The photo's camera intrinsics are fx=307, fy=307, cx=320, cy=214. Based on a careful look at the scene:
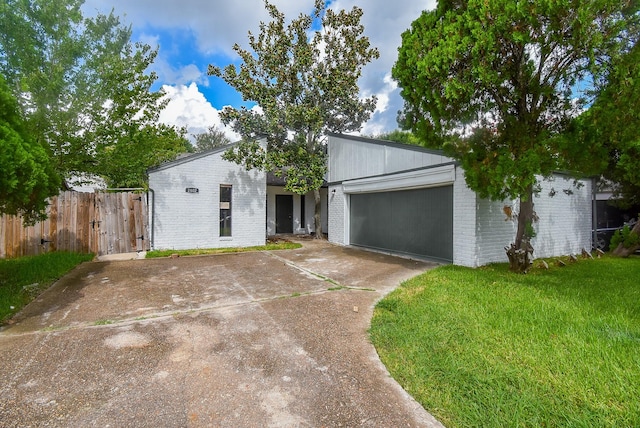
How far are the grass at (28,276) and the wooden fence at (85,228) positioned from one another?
0.53 metres

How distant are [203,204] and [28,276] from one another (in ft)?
16.4

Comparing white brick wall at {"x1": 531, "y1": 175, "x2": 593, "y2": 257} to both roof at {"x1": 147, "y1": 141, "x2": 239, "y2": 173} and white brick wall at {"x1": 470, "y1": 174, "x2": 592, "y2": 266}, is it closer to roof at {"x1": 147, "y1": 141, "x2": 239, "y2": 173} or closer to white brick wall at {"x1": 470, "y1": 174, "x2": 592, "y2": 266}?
white brick wall at {"x1": 470, "y1": 174, "x2": 592, "y2": 266}

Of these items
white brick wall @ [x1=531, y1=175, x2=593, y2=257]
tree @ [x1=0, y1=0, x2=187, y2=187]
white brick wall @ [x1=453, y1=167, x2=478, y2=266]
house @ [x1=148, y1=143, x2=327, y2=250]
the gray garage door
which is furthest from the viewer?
house @ [x1=148, y1=143, x2=327, y2=250]

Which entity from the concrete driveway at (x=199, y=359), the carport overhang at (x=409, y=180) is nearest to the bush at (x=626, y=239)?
the carport overhang at (x=409, y=180)

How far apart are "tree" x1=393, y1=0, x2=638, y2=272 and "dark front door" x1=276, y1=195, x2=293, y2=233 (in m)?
8.86

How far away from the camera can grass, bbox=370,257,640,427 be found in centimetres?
223

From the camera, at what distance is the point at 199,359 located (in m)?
3.08

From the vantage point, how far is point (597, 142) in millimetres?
5523

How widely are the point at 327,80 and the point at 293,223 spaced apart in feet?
22.9

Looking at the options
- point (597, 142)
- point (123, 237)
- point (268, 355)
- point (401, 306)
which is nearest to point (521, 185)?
point (597, 142)

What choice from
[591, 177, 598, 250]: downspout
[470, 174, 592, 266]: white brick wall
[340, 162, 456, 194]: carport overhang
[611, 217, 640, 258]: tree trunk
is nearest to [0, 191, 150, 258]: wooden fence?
[340, 162, 456, 194]: carport overhang

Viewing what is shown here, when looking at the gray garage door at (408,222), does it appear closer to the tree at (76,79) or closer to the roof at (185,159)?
the roof at (185,159)

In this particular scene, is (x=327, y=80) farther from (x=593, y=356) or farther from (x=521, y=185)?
(x=593, y=356)

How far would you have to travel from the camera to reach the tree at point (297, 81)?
11383 millimetres
